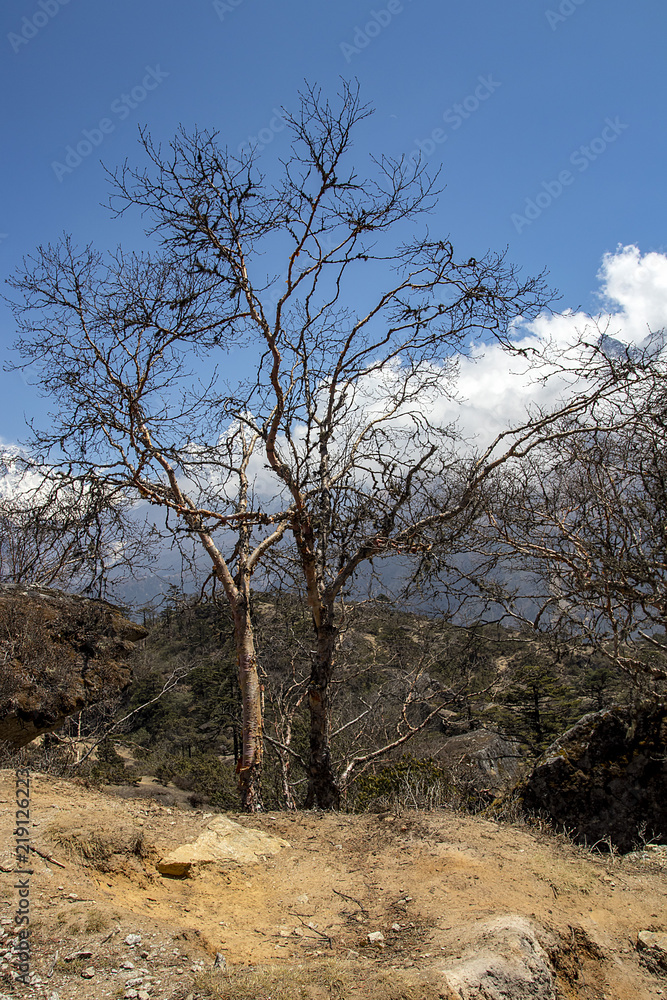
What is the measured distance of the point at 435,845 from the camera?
4.54m

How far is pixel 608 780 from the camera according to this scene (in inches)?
251

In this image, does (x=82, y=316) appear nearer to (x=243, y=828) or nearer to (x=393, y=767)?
(x=243, y=828)

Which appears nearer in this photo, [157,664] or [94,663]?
[94,663]

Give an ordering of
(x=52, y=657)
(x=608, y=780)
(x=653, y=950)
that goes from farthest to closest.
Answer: (x=608, y=780), (x=52, y=657), (x=653, y=950)

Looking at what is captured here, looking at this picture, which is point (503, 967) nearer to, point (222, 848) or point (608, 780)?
point (222, 848)

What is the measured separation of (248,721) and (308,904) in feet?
8.75

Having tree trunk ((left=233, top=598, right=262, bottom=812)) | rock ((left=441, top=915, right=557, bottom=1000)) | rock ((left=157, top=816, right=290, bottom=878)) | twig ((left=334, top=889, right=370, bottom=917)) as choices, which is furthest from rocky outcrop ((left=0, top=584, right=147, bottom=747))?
rock ((left=441, top=915, right=557, bottom=1000))

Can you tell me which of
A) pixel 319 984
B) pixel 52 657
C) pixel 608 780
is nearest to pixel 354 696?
pixel 608 780

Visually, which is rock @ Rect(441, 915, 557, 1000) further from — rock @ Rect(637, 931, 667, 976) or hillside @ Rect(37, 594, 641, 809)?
hillside @ Rect(37, 594, 641, 809)

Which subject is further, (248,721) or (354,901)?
(248,721)

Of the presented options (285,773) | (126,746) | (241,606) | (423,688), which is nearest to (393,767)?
(423,688)

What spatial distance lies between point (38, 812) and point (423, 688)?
7.26 meters

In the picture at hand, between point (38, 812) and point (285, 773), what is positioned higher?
point (38, 812)

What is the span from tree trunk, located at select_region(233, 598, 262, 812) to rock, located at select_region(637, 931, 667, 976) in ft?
12.8
